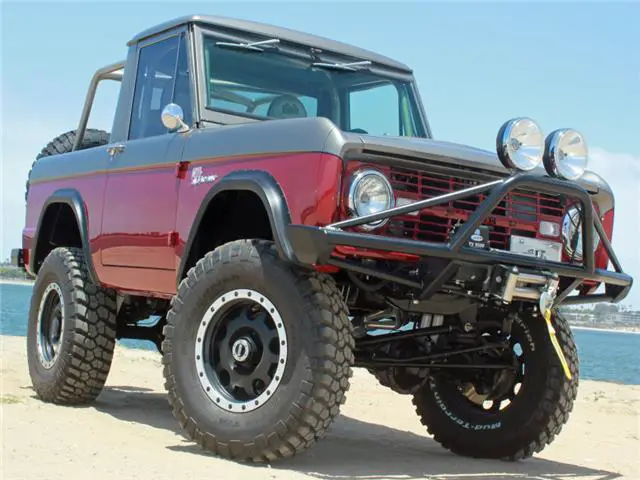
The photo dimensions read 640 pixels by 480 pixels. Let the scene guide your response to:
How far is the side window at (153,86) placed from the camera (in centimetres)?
635

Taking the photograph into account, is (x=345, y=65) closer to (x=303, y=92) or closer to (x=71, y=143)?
(x=303, y=92)

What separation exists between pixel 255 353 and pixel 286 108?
2125mm

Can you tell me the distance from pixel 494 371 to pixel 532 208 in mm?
1135

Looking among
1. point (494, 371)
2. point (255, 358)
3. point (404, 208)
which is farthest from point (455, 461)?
point (404, 208)

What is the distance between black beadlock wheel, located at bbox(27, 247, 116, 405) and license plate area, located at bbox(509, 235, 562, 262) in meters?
3.15

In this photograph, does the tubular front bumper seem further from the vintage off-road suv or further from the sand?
the sand

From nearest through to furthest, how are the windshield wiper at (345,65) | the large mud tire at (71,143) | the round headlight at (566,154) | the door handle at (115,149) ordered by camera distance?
the round headlight at (566,154), the door handle at (115,149), the windshield wiper at (345,65), the large mud tire at (71,143)

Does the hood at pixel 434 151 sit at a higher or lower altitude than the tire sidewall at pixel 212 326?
higher

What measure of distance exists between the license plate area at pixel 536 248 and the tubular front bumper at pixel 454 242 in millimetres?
108

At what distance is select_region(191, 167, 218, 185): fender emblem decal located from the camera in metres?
5.40

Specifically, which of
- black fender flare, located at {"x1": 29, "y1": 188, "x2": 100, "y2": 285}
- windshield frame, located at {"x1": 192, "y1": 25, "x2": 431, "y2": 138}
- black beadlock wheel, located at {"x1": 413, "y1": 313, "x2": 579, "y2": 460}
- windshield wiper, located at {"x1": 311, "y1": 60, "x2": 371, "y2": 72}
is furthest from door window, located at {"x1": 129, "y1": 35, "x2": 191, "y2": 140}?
black beadlock wheel, located at {"x1": 413, "y1": 313, "x2": 579, "y2": 460}

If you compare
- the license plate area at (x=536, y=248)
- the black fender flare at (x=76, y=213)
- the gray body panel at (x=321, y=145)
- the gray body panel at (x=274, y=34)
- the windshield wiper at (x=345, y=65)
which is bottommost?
the black fender flare at (x=76, y=213)

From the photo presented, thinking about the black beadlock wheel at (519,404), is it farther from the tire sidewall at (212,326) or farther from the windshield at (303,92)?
the windshield at (303,92)

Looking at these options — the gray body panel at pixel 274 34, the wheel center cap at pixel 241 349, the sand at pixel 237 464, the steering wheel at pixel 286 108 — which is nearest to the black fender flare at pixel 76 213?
the sand at pixel 237 464
